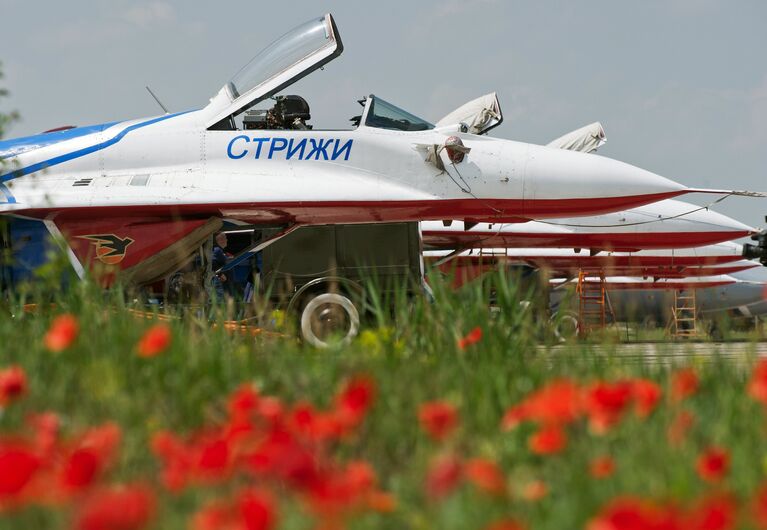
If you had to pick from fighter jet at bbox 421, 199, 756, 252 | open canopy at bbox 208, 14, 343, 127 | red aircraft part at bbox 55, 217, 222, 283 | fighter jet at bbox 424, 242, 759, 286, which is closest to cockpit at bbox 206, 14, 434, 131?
open canopy at bbox 208, 14, 343, 127

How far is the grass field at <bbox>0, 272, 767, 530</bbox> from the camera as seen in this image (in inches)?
60.9

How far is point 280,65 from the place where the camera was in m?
9.55

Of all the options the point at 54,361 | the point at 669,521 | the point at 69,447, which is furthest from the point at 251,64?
the point at 669,521

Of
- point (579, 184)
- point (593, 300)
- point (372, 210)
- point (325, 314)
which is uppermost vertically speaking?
point (579, 184)

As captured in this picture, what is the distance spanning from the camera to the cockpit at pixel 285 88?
31.0ft

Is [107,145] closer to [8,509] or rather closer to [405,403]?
[405,403]

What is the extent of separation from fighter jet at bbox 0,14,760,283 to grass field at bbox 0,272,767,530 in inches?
207

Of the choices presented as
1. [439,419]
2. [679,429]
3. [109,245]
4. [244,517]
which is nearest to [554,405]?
[439,419]

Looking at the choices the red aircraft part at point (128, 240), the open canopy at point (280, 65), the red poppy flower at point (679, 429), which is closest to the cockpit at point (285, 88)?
the open canopy at point (280, 65)

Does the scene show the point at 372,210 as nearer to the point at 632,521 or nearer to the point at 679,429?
the point at 679,429

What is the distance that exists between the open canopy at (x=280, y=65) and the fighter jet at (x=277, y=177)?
0.01 meters

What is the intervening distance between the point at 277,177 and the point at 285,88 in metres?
0.93

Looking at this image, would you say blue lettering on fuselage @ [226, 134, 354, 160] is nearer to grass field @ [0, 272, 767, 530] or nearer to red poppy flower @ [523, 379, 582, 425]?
grass field @ [0, 272, 767, 530]

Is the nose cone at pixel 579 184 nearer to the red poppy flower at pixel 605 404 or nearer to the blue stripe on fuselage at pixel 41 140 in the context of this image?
the blue stripe on fuselage at pixel 41 140
